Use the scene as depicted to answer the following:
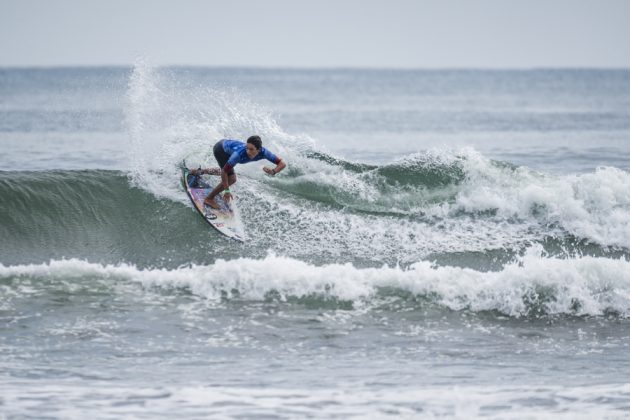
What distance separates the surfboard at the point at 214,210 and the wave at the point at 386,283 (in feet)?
5.26

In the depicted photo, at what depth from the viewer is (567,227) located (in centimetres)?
1474

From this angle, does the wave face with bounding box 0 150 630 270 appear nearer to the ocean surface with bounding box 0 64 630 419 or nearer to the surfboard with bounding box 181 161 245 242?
the ocean surface with bounding box 0 64 630 419

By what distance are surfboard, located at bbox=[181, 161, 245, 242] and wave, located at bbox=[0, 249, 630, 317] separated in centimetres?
160

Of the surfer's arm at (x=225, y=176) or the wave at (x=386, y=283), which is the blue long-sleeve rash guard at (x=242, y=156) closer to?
the surfer's arm at (x=225, y=176)

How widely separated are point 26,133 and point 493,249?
62.6 feet

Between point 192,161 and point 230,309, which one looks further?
point 192,161

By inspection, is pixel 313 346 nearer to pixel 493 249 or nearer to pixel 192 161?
pixel 493 249

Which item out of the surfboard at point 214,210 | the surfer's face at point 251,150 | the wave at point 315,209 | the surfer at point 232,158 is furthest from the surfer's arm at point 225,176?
the wave at point 315,209

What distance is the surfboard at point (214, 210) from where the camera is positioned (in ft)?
44.6

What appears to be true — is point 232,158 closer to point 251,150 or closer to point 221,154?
point 251,150

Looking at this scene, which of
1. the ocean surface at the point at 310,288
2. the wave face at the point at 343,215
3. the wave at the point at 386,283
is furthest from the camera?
the wave face at the point at 343,215

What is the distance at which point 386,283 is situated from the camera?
11.8 meters

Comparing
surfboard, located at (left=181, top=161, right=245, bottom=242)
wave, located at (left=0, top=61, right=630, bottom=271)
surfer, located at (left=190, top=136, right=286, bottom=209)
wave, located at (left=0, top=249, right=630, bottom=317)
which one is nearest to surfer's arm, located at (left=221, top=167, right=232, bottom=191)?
surfer, located at (left=190, top=136, right=286, bottom=209)

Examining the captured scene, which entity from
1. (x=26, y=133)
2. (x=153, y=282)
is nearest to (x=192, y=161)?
(x=153, y=282)
